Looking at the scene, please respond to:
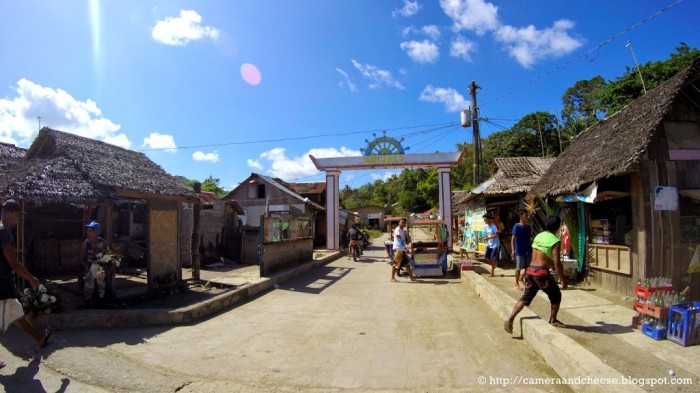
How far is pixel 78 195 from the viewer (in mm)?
7359

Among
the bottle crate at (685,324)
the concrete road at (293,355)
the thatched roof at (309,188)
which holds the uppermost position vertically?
the thatched roof at (309,188)

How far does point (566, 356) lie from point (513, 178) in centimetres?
1224

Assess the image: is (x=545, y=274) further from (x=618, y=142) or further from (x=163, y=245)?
(x=163, y=245)

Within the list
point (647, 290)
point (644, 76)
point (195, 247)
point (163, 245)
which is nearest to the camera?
point (647, 290)

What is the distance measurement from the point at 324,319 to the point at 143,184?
4.83 meters

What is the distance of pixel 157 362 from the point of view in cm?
485

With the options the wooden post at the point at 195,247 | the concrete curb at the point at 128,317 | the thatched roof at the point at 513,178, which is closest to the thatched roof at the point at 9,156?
the wooden post at the point at 195,247

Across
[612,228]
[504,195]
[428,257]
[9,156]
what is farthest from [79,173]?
[504,195]

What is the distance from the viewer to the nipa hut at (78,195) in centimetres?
725

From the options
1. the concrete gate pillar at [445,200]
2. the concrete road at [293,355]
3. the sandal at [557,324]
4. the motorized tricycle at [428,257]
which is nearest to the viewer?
the concrete road at [293,355]

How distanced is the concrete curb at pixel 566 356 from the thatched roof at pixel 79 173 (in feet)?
24.7

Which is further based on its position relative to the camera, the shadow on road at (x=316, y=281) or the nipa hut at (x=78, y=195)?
the shadow on road at (x=316, y=281)

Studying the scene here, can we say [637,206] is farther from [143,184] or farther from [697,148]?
Answer: [143,184]

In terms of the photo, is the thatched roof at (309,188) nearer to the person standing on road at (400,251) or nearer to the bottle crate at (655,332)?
the person standing on road at (400,251)
